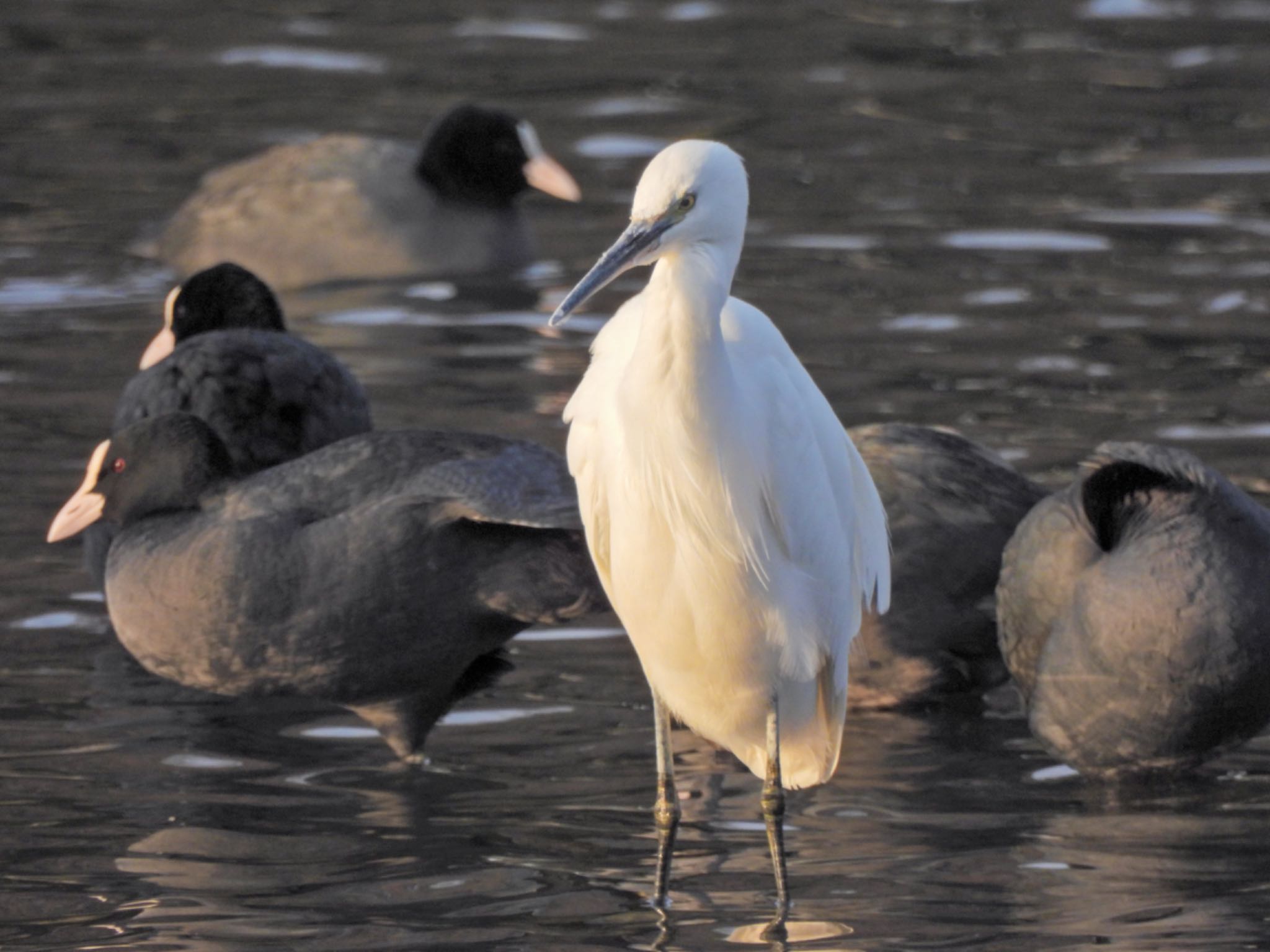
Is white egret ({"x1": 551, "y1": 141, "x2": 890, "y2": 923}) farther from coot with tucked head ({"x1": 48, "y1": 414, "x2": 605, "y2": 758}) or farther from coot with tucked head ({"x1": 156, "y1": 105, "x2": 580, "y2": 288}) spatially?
coot with tucked head ({"x1": 156, "y1": 105, "x2": 580, "y2": 288})

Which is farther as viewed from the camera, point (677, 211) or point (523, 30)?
point (523, 30)

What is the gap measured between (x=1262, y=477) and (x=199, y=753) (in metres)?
4.01

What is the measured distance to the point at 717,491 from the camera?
493 centimetres

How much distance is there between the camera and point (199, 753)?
6.31 metres

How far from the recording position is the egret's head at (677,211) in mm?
4707

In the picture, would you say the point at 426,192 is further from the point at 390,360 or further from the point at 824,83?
the point at 824,83

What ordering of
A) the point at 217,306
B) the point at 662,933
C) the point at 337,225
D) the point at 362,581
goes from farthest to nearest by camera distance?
1. the point at 337,225
2. the point at 217,306
3. the point at 362,581
4. the point at 662,933

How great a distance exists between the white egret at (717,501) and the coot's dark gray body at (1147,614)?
567 mm

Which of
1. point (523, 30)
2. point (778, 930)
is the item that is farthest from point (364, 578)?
point (523, 30)

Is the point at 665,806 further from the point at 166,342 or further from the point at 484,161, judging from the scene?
the point at 484,161

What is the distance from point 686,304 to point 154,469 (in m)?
2.25

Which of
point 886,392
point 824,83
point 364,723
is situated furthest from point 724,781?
point 824,83

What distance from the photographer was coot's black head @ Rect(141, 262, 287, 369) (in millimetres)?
8000

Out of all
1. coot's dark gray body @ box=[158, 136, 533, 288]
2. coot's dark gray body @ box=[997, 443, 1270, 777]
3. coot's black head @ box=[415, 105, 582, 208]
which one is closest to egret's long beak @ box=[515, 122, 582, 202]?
coot's black head @ box=[415, 105, 582, 208]
